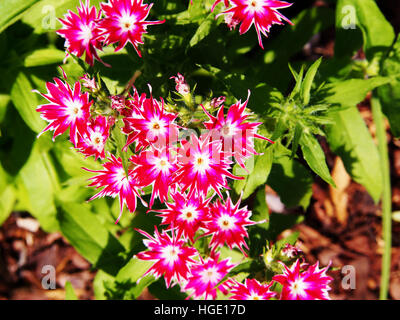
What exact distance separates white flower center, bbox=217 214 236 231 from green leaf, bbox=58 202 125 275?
66 centimetres

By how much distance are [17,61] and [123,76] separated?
1.56 ft

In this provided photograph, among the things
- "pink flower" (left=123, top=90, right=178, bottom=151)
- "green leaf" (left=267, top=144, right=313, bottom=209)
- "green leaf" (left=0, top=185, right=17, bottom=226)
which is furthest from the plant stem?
"green leaf" (left=0, top=185, right=17, bottom=226)

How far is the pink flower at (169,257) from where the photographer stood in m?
1.31

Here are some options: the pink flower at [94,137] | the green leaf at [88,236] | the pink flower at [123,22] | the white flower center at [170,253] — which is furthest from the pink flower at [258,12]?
the green leaf at [88,236]

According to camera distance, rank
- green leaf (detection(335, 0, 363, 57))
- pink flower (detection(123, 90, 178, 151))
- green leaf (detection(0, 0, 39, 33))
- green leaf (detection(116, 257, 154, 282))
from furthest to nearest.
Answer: green leaf (detection(335, 0, 363, 57))
green leaf (detection(116, 257, 154, 282))
green leaf (detection(0, 0, 39, 33))
pink flower (detection(123, 90, 178, 151))

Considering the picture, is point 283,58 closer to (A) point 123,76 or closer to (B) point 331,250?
(A) point 123,76

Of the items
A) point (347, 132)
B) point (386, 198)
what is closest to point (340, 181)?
point (386, 198)

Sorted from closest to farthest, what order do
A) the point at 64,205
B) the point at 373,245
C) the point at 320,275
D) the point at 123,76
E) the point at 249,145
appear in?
the point at 249,145
the point at 320,275
the point at 123,76
the point at 64,205
the point at 373,245

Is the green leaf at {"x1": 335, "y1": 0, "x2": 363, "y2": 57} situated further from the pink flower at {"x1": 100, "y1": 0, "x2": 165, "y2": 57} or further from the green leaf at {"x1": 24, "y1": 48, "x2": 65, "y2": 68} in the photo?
the green leaf at {"x1": 24, "y1": 48, "x2": 65, "y2": 68}

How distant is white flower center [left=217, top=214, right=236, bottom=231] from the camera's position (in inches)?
50.4

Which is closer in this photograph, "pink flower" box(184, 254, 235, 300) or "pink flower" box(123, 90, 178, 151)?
"pink flower" box(123, 90, 178, 151)

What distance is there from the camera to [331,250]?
237 cm

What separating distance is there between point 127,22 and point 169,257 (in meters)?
0.79

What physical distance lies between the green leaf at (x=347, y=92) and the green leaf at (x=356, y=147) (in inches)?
10.0
